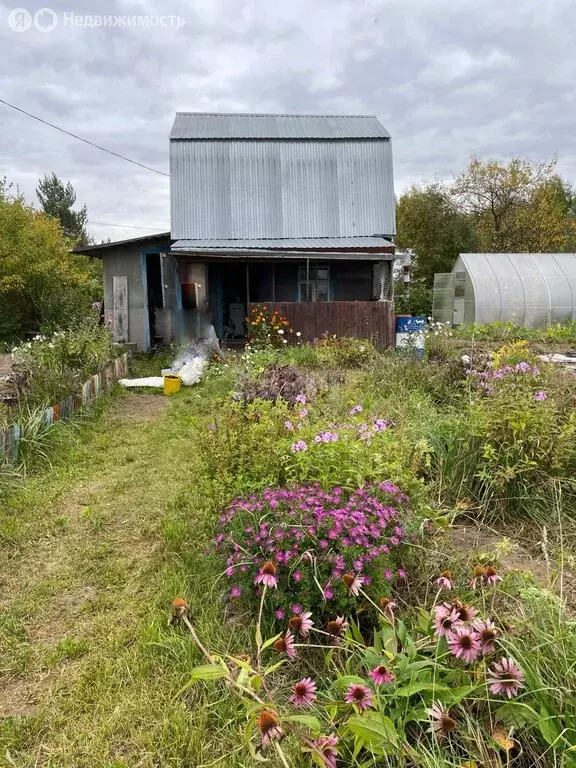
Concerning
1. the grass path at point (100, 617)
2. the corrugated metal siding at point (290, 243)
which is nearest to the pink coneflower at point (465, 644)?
the grass path at point (100, 617)

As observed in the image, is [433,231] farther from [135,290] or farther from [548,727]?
[548,727]

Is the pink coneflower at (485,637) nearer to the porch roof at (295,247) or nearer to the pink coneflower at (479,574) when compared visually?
the pink coneflower at (479,574)

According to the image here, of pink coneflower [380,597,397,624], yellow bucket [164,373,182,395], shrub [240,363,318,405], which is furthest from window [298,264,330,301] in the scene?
pink coneflower [380,597,397,624]

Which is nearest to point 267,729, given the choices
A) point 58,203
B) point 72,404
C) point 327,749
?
point 327,749

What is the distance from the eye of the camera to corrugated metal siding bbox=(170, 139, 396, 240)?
14391mm

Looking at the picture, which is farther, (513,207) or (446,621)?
(513,207)

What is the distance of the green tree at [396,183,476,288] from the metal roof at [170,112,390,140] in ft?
22.5

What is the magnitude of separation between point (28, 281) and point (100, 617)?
16.0 metres

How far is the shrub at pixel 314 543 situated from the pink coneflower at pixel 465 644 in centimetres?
55

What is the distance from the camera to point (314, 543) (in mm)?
2227

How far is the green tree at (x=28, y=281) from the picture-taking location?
607 inches

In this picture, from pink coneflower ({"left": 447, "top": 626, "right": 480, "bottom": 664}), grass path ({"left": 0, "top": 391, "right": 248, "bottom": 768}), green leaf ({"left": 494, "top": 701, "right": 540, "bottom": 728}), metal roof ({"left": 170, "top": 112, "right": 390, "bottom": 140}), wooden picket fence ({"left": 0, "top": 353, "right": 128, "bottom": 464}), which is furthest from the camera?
metal roof ({"left": 170, "top": 112, "right": 390, "bottom": 140})

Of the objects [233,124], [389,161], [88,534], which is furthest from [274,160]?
[88,534]

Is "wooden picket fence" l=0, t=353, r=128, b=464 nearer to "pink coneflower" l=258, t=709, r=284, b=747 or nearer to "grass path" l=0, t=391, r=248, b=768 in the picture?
"grass path" l=0, t=391, r=248, b=768
